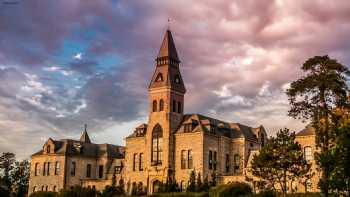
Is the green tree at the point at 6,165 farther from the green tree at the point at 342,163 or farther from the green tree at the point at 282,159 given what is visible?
the green tree at the point at 342,163

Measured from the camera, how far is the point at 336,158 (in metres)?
36.2

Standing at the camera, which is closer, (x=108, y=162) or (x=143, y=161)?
(x=143, y=161)

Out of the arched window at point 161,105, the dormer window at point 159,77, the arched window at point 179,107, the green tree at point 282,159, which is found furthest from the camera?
the arched window at point 179,107

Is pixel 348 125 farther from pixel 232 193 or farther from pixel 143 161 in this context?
pixel 143 161

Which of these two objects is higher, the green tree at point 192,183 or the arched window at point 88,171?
the arched window at point 88,171

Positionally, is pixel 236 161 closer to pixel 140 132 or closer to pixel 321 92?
pixel 140 132

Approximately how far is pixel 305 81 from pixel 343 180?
1650 centimetres

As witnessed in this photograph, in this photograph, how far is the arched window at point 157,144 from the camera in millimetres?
80250

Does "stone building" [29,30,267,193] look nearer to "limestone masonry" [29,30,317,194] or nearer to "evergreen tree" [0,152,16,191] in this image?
"limestone masonry" [29,30,317,194]

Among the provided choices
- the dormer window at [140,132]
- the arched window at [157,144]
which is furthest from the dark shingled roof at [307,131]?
the dormer window at [140,132]

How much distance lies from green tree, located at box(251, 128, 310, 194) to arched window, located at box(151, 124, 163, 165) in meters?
26.8

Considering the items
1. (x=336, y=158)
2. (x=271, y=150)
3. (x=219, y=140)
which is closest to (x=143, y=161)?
(x=219, y=140)

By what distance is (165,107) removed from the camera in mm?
80312

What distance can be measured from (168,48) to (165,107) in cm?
908
